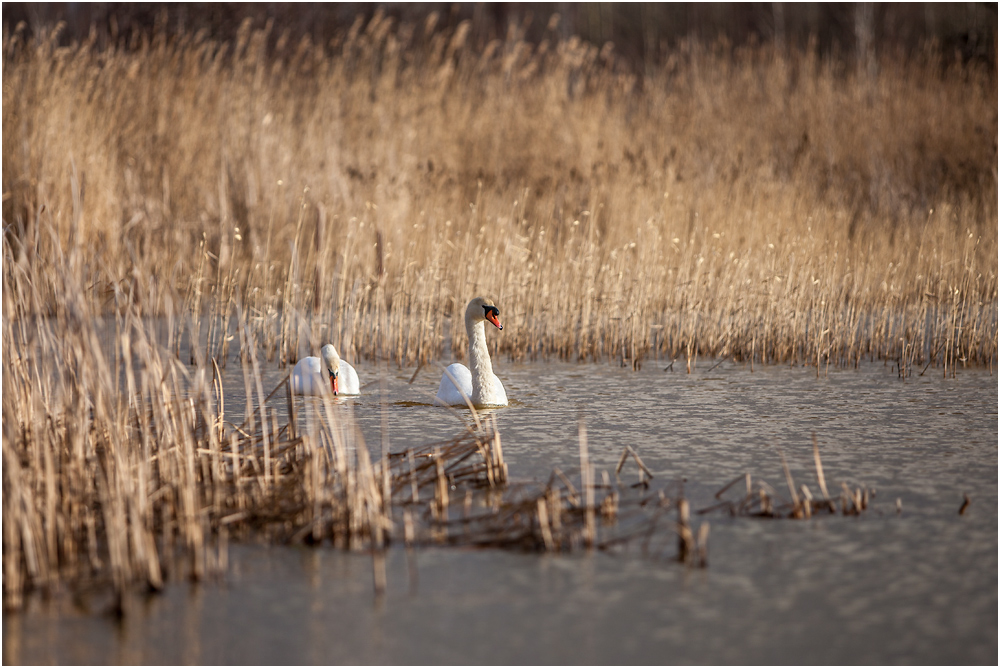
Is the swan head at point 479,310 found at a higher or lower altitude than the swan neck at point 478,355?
higher

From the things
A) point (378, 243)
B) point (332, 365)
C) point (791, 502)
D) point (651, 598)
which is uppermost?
point (378, 243)

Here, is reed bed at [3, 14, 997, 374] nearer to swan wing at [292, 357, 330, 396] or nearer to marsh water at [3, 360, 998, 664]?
A: swan wing at [292, 357, 330, 396]

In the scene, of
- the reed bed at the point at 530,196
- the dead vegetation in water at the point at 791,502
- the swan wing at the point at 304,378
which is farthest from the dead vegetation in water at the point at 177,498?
the swan wing at the point at 304,378

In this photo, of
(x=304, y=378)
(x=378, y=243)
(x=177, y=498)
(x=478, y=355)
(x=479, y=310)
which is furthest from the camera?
(x=304, y=378)

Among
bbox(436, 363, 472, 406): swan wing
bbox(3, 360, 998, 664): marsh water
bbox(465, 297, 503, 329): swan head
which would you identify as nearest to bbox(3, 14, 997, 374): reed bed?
bbox(465, 297, 503, 329): swan head

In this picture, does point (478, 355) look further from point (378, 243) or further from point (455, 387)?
point (378, 243)

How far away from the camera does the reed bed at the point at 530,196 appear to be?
272 inches

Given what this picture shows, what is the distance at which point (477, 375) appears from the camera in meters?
5.26

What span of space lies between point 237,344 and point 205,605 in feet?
15.2

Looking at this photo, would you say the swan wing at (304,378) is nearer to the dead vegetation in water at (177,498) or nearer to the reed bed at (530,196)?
the reed bed at (530,196)

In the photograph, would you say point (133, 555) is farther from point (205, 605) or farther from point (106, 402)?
point (106, 402)

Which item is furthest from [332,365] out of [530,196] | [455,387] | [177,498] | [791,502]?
[530,196]

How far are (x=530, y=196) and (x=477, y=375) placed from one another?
5457 mm

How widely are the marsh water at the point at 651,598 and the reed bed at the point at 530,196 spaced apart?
150cm
